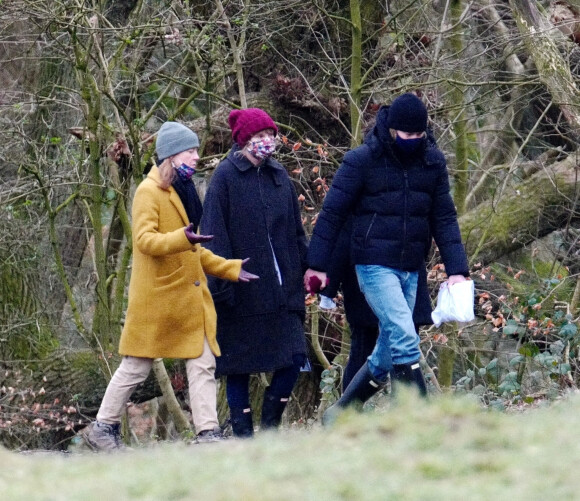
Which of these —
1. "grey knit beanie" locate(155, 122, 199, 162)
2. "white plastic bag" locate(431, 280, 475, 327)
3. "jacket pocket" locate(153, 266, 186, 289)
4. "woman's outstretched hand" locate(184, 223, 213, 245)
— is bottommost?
"white plastic bag" locate(431, 280, 475, 327)

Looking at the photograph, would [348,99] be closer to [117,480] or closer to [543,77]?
[543,77]

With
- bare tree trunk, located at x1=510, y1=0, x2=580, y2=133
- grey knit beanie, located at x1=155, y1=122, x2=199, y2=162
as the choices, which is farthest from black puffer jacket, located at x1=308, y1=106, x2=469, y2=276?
bare tree trunk, located at x1=510, y1=0, x2=580, y2=133

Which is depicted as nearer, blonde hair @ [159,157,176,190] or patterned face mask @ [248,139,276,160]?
blonde hair @ [159,157,176,190]

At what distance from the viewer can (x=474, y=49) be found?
38.3 feet

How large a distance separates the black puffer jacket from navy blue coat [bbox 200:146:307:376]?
0.28m

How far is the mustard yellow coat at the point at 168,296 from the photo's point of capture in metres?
6.62

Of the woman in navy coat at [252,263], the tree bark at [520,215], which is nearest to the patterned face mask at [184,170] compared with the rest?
the woman in navy coat at [252,263]

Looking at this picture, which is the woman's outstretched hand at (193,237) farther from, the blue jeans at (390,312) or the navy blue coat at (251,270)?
the blue jeans at (390,312)

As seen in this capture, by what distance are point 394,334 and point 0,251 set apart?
701 cm

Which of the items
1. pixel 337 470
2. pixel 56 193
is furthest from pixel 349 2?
pixel 337 470

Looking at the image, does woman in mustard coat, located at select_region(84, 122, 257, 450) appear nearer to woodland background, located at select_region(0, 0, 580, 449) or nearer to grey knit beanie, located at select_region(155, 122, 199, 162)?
grey knit beanie, located at select_region(155, 122, 199, 162)

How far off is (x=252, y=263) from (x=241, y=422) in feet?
3.21

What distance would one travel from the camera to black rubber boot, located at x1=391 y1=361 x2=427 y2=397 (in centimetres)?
667

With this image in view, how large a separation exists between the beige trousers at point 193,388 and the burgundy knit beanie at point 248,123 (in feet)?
4.15
